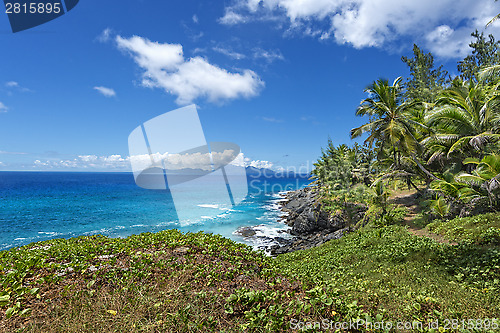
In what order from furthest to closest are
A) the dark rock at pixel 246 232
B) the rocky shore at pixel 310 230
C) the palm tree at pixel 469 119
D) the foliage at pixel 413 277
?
the dark rock at pixel 246 232, the rocky shore at pixel 310 230, the palm tree at pixel 469 119, the foliage at pixel 413 277

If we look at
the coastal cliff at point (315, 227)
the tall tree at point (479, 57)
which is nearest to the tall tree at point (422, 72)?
the tall tree at point (479, 57)

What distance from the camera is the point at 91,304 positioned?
380cm

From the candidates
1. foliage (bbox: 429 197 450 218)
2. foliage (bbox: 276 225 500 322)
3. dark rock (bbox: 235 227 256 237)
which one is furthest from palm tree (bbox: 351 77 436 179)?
dark rock (bbox: 235 227 256 237)

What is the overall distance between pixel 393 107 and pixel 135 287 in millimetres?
16557

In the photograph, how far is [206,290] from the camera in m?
4.46

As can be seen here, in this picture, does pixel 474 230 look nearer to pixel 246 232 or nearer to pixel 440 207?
pixel 440 207

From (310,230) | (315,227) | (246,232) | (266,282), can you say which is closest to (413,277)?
(266,282)

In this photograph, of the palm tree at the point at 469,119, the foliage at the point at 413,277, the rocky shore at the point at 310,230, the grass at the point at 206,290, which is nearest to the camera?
the grass at the point at 206,290

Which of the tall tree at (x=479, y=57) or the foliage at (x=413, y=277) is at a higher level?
the tall tree at (x=479, y=57)

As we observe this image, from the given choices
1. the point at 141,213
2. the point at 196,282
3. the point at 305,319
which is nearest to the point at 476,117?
the point at 305,319

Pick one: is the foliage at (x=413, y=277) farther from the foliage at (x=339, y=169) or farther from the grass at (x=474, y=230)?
the foliage at (x=339, y=169)

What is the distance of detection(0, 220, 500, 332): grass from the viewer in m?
3.50

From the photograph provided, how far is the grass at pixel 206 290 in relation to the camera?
11.5 feet

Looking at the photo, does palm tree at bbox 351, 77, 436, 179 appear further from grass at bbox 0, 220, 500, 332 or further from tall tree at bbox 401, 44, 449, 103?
tall tree at bbox 401, 44, 449, 103
